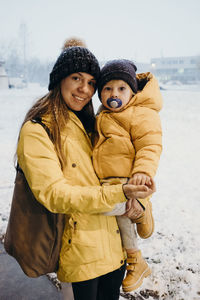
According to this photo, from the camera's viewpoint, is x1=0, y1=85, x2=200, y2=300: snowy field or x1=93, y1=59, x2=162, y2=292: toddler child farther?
x1=0, y1=85, x2=200, y2=300: snowy field

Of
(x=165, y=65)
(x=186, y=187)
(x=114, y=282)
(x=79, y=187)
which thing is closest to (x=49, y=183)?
(x=79, y=187)

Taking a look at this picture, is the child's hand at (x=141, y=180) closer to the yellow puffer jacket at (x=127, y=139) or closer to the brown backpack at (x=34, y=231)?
the yellow puffer jacket at (x=127, y=139)

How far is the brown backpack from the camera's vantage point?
1808 mm

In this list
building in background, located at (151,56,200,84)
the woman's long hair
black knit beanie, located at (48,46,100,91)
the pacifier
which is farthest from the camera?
building in background, located at (151,56,200,84)

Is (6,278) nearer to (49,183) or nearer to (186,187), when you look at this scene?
(49,183)

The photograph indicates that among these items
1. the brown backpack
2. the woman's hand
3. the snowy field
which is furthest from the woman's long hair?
the snowy field

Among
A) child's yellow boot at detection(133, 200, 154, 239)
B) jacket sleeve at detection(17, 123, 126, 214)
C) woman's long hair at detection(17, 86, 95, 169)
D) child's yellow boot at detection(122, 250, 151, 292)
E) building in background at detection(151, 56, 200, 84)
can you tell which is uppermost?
woman's long hair at detection(17, 86, 95, 169)

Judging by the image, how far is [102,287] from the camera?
2113mm

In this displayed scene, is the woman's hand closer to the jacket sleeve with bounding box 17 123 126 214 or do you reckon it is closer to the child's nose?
the jacket sleeve with bounding box 17 123 126 214

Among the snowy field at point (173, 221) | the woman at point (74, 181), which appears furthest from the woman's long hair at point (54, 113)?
the snowy field at point (173, 221)

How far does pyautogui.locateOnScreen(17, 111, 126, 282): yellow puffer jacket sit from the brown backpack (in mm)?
67

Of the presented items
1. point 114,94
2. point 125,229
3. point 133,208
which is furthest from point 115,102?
point 125,229

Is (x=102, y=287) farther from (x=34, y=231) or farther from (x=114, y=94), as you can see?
(x=114, y=94)

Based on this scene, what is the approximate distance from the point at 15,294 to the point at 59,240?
154cm
